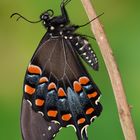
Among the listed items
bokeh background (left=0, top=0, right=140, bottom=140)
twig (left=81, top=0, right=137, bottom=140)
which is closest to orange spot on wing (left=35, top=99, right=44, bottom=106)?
twig (left=81, top=0, right=137, bottom=140)

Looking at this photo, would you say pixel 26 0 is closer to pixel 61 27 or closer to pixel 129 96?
pixel 129 96

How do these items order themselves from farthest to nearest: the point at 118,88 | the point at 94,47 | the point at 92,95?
the point at 94,47 → the point at 92,95 → the point at 118,88

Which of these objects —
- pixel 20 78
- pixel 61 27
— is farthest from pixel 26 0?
pixel 61 27

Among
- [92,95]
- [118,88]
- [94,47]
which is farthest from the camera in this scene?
[94,47]

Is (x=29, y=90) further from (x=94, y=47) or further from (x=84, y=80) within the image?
(x=94, y=47)

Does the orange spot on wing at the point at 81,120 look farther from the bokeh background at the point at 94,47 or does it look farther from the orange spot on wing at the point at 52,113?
the bokeh background at the point at 94,47

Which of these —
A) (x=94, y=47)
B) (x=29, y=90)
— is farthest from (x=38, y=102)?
(x=94, y=47)
